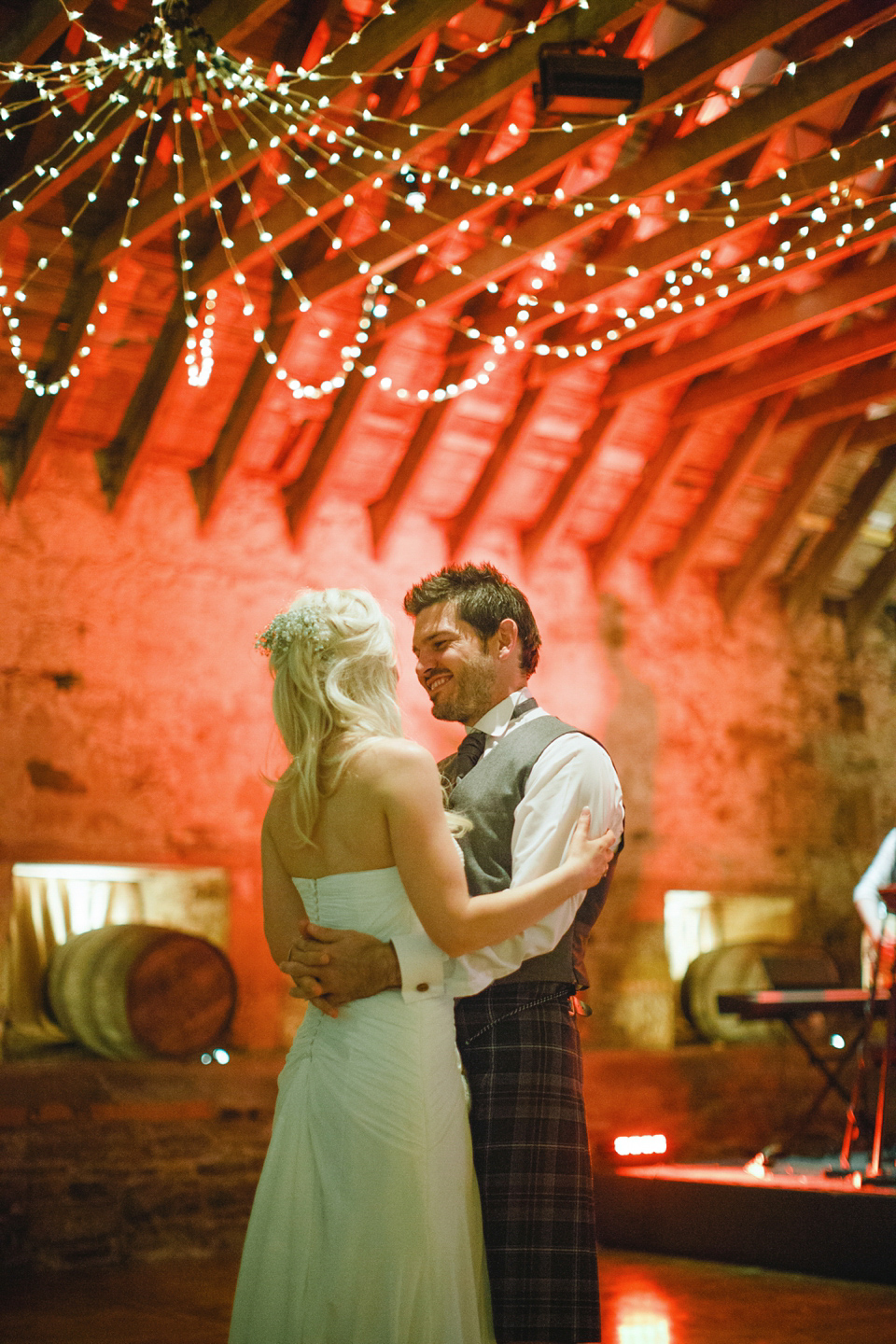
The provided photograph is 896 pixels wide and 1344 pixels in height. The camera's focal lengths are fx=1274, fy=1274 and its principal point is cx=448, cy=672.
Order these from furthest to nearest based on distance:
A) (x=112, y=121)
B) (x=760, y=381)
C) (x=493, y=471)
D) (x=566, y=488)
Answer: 1. (x=566, y=488)
2. (x=493, y=471)
3. (x=760, y=381)
4. (x=112, y=121)

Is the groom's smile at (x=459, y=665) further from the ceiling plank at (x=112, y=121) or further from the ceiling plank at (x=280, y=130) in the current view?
the ceiling plank at (x=112, y=121)

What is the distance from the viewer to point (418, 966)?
207 centimetres

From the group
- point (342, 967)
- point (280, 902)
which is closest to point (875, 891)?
point (280, 902)

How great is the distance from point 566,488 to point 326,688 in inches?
217

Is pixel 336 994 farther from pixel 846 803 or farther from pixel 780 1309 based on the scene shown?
pixel 846 803

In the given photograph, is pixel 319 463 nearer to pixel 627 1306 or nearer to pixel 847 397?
pixel 847 397

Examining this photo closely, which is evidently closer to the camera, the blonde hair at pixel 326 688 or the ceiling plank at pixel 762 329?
the blonde hair at pixel 326 688

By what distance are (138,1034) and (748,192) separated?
4462 mm

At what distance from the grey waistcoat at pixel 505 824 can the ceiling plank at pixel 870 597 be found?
726 cm

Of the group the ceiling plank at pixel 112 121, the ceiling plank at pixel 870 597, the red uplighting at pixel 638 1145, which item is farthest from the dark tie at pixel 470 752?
the ceiling plank at pixel 870 597

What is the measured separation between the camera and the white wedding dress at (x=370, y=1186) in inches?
75.2

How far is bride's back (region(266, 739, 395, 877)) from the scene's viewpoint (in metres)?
2.07

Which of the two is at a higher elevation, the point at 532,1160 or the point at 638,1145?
the point at 532,1160

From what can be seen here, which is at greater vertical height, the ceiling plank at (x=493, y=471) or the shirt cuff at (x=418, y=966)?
the ceiling plank at (x=493, y=471)
